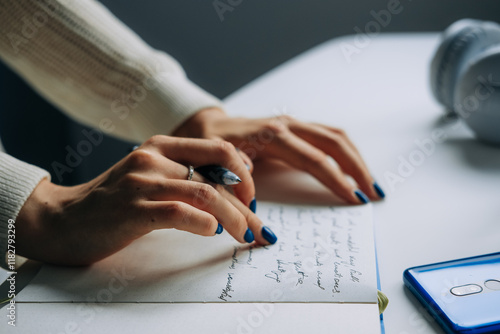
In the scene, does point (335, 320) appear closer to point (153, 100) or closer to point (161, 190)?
point (161, 190)

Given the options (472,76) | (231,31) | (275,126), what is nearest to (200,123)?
(275,126)

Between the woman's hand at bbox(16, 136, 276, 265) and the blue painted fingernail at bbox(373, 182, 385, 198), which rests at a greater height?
the woman's hand at bbox(16, 136, 276, 265)

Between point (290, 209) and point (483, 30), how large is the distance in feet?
1.51

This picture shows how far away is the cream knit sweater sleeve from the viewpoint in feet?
2.49

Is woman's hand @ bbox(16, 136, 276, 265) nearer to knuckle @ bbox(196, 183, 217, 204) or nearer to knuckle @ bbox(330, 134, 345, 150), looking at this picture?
knuckle @ bbox(196, 183, 217, 204)

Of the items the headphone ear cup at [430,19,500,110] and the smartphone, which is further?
the headphone ear cup at [430,19,500,110]

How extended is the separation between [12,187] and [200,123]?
0.28m

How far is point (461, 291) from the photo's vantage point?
433 mm

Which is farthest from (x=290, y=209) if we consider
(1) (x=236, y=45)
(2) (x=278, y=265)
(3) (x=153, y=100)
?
(1) (x=236, y=45)

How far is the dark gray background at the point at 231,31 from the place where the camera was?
177cm

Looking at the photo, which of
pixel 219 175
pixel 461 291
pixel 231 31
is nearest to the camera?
pixel 461 291

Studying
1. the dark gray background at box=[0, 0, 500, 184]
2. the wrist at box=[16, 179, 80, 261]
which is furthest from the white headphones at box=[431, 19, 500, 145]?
the dark gray background at box=[0, 0, 500, 184]

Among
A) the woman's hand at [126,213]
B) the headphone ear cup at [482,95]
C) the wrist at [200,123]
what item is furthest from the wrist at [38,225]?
the headphone ear cup at [482,95]

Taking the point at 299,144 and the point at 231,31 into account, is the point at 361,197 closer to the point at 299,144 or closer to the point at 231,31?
the point at 299,144
